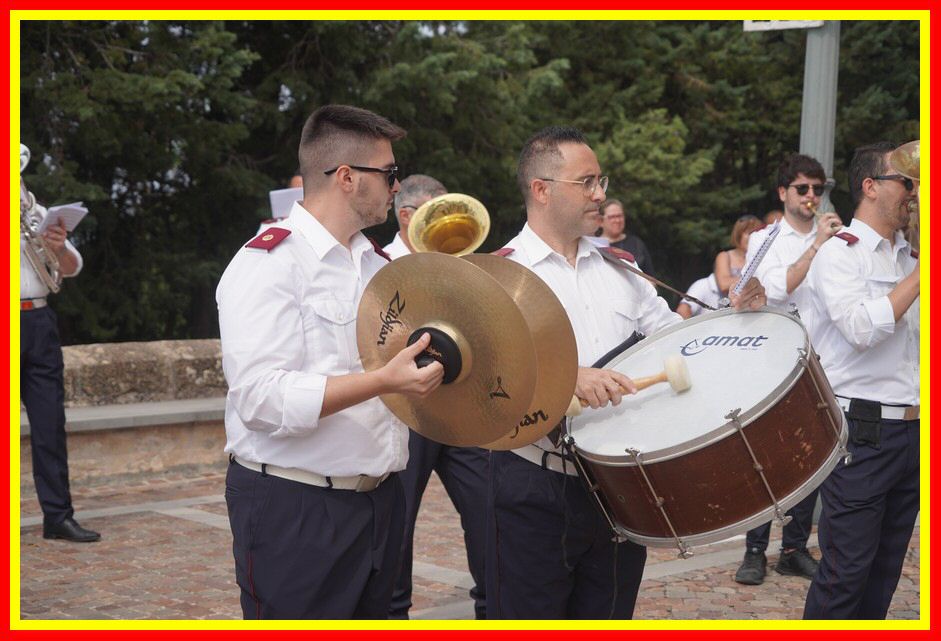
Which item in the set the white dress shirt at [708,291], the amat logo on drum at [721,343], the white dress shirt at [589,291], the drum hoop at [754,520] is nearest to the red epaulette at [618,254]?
the white dress shirt at [589,291]

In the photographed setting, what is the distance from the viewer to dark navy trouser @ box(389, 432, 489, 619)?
16.9ft

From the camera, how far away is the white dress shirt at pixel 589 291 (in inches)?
149

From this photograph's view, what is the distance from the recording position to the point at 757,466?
3.35 m

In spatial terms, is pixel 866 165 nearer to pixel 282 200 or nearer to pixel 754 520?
pixel 754 520

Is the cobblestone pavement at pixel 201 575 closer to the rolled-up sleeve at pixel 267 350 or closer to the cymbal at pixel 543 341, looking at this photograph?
the cymbal at pixel 543 341

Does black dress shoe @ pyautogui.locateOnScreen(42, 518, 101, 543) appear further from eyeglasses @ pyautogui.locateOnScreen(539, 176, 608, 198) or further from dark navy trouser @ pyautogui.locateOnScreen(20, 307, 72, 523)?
eyeglasses @ pyautogui.locateOnScreen(539, 176, 608, 198)

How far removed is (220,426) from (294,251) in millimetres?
5845

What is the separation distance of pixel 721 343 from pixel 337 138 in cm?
128

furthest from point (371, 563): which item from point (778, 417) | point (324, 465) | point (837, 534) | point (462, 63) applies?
point (462, 63)

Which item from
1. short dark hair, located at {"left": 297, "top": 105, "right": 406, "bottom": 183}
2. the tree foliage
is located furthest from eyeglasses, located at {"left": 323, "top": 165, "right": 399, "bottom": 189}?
the tree foliage

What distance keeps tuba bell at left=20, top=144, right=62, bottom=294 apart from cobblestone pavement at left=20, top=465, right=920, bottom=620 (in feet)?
4.59

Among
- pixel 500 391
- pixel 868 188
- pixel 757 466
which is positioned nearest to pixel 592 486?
pixel 757 466

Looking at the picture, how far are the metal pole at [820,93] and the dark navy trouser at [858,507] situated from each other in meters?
3.83

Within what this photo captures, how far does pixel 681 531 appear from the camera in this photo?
11.4 ft
